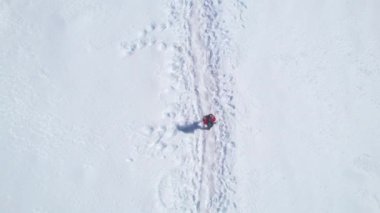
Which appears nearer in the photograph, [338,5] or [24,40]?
[24,40]

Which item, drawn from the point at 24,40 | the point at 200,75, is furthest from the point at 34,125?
the point at 200,75

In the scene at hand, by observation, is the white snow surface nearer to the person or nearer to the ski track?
the ski track

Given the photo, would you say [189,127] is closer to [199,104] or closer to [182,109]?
[182,109]

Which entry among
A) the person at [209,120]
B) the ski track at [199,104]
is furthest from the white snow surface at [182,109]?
the person at [209,120]

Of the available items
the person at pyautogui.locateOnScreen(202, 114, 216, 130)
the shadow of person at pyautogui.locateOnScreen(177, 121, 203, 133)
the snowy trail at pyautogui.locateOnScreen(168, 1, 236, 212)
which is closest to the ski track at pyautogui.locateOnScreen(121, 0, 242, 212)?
the snowy trail at pyautogui.locateOnScreen(168, 1, 236, 212)

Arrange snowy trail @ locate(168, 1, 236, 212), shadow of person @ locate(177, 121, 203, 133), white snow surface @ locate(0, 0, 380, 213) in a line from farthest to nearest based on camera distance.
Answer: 1. shadow of person @ locate(177, 121, 203, 133)
2. snowy trail @ locate(168, 1, 236, 212)
3. white snow surface @ locate(0, 0, 380, 213)

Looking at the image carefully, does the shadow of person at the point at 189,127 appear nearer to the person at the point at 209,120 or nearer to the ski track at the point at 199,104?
the ski track at the point at 199,104

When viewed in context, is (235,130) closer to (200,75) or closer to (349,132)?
(200,75)
